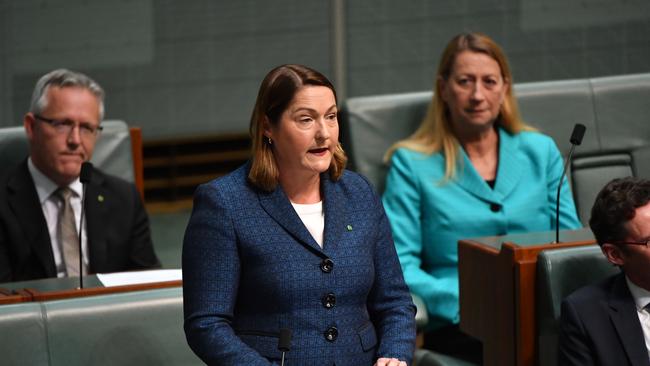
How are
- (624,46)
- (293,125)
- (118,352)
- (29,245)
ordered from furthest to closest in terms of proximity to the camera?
(624,46) → (29,245) → (118,352) → (293,125)

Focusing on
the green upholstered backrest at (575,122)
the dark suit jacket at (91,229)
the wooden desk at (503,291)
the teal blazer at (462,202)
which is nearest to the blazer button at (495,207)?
the teal blazer at (462,202)

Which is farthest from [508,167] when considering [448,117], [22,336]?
[22,336]

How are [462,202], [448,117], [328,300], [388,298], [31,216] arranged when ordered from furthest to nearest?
[448,117] < [462,202] < [31,216] < [388,298] < [328,300]

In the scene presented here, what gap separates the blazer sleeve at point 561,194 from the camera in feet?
11.3

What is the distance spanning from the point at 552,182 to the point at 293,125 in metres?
1.52

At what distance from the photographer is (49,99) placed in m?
3.28

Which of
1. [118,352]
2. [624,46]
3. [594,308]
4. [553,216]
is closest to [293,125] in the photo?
[118,352]

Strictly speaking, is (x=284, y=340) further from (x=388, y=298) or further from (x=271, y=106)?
(x=271, y=106)

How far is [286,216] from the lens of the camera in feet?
7.14

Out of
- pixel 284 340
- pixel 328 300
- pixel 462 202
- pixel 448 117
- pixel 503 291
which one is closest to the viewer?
pixel 284 340

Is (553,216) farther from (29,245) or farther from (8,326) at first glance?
(8,326)

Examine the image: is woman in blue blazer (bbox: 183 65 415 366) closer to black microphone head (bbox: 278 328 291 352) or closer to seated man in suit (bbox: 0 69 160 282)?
black microphone head (bbox: 278 328 291 352)

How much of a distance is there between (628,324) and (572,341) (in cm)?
13

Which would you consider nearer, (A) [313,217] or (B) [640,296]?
(A) [313,217]
